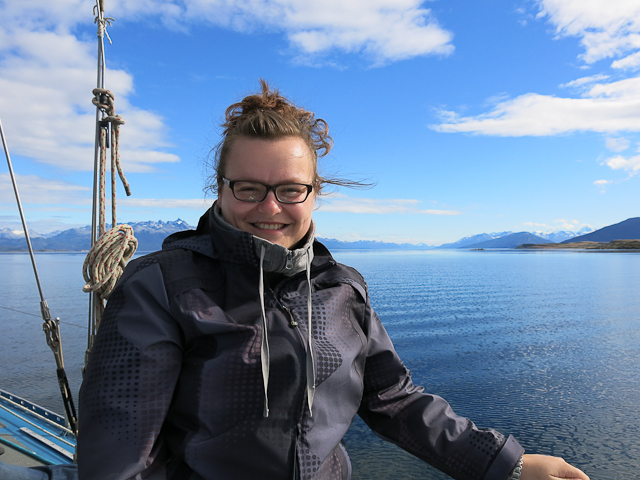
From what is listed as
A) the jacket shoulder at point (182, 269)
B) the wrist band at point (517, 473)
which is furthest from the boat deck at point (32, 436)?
the wrist band at point (517, 473)

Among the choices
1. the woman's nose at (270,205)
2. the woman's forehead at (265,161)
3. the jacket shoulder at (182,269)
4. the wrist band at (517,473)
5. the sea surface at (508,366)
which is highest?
the woman's forehead at (265,161)

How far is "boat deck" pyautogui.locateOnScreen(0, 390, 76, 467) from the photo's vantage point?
2.87 meters

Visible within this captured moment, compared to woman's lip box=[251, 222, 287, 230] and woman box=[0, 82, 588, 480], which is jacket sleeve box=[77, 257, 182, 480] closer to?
woman box=[0, 82, 588, 480]

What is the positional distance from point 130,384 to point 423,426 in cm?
110

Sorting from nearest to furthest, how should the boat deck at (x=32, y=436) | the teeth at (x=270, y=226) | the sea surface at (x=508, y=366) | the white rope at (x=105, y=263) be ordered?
the teeth at (x=270, y=226) < the white rope at (x=105, y=263) < the boat deck at (x=32, y=436) < the sea surface at (x=508, y=366)

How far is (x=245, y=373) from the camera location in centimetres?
131

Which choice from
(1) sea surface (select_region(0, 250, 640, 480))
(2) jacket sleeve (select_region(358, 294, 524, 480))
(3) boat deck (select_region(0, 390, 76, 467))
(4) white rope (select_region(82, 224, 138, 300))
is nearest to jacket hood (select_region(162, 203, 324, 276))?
(2) jacket sleeve (select_region(358, 294, 524, 480))

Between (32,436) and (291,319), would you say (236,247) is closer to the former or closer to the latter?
(291,319)

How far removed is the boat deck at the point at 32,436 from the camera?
287cm

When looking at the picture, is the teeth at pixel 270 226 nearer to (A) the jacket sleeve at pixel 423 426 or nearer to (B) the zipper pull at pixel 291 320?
(B) the zipper pull at pixel 291 320

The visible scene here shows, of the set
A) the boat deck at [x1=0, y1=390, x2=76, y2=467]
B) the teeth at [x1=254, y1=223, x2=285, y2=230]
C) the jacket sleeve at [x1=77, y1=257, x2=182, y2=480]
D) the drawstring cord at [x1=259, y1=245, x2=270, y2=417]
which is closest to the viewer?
the jacket sleeve at [x1=77, y1=257, x2=182, y2=480]

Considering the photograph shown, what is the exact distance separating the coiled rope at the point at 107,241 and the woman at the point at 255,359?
78 cm

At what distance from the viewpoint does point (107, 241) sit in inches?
84.5

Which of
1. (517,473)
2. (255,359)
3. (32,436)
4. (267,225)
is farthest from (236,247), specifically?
(32,436)
